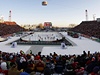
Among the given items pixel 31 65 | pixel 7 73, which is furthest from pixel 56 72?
pixel 7 73

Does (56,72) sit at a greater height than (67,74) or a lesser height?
lesser

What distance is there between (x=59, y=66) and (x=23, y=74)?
2834mm

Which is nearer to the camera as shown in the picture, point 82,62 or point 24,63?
point 24,63

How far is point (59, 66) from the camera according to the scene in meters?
8.06

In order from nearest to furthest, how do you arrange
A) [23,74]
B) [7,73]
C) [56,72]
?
1. [23,74]
2. [7,73]
3. [56,72]

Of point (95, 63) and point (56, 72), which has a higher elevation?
point (95, 63)

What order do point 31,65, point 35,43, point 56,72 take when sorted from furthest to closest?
point 35,43
point 56,72
point 31,65

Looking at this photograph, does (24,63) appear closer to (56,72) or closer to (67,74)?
(56,72)

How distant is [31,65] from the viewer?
300 inches

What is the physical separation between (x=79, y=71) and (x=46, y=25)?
97.2 meters

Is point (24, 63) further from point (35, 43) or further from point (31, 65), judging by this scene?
point (35, 43)

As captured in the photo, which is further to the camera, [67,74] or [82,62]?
[82,62]

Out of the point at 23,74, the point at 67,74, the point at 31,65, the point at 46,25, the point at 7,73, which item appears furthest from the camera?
the point at 46,25

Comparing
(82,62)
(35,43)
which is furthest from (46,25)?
(82,62)
